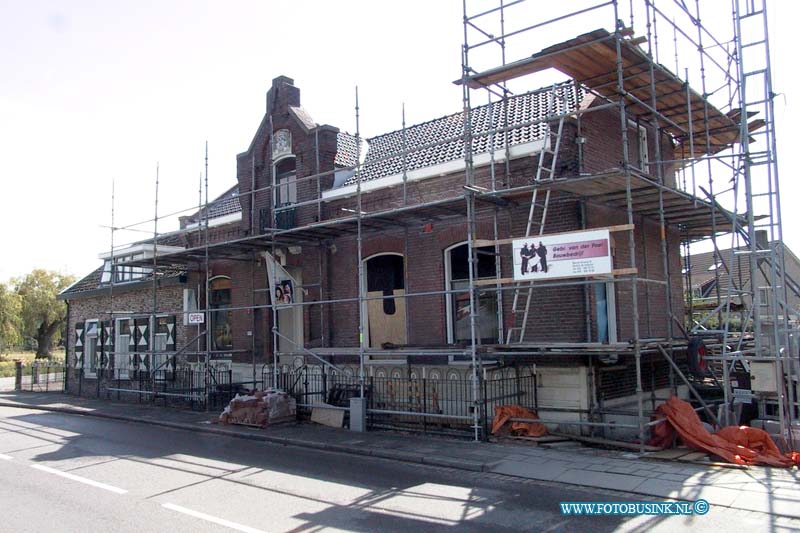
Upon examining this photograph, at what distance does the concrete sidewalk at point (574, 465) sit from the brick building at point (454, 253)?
1.70 m

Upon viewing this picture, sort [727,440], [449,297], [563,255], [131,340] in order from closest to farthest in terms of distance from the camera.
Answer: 1. [727,440]
2. [563,255]
3. [449,297]
4. [131,340]

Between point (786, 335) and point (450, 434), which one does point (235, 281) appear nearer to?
point (450, 434)

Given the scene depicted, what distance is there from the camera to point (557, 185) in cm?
1139

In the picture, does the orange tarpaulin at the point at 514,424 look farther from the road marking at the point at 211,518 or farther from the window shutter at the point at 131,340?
the window shutter at the point at 131,340

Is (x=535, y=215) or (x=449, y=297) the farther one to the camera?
(x=449, y=297)

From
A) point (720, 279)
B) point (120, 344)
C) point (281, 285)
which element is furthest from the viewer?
point (720, 279)

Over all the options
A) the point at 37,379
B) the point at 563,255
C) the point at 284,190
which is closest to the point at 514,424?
the point at 563,255

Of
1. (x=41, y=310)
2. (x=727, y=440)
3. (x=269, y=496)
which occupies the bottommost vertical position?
(x=269, y=496)

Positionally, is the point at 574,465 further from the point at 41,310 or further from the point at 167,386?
the point at 41,310

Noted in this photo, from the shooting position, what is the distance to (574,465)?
9906 millimetres

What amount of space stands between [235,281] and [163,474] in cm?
1030

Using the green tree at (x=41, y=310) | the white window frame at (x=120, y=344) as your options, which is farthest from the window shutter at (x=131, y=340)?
the green tree at (x=41, y=310)

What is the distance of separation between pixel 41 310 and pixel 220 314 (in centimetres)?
3887

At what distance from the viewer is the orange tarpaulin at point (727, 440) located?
9820 mm
